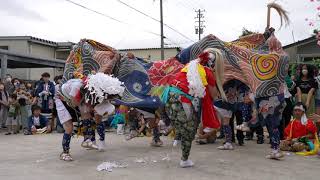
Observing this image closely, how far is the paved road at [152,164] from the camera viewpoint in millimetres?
5820

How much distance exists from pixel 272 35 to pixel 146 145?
11.0ft

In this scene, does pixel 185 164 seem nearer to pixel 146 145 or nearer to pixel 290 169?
pixel 290 169

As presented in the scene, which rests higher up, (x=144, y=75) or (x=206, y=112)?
(x=144, y=75)

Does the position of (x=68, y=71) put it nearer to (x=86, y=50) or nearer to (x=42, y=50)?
(x=86, y=50)

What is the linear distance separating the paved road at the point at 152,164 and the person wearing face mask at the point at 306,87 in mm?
1317

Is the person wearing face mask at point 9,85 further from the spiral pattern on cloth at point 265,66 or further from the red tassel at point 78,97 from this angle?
the spiral pattern on cloth at point 265,66

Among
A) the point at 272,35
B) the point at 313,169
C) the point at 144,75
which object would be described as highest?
the point at 272,35

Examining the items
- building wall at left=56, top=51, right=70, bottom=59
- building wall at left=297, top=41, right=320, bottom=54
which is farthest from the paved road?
A: building wall at left=56, top=51, right=70, bottom=59

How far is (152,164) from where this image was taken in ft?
21.9

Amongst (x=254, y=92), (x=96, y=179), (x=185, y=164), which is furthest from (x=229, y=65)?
(x=96, y=179)

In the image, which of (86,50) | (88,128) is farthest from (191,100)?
(86,50)

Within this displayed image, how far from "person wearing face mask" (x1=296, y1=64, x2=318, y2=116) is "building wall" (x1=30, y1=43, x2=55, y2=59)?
747 inches

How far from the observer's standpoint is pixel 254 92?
7332 millimetres

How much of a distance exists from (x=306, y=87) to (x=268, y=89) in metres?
2.12
